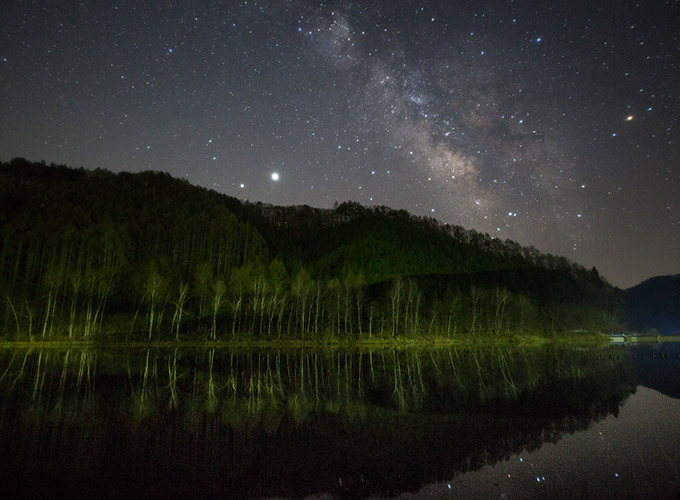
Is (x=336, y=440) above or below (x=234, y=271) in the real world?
below

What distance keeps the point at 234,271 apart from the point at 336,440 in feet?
246

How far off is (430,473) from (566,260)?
560 feet

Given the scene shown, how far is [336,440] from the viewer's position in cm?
1068

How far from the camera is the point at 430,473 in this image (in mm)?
8477

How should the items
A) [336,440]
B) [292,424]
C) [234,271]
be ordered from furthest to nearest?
[234,271]
[292,424]
[336,440]

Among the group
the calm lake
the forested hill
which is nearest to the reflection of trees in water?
the calm lake

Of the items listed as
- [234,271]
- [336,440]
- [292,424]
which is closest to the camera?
[336,440]

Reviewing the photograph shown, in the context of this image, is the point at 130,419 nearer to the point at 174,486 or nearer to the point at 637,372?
the point at 174,486

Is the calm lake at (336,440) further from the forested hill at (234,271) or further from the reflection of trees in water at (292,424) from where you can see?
the forested hill at (234,271)

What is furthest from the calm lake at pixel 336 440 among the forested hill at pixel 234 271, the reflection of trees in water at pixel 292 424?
the forested hill at pixel 234 271

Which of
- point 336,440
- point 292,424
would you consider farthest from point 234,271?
point 336,440

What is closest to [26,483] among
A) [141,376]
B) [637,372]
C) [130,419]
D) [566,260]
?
[130,419]

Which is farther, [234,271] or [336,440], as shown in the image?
[234,271]

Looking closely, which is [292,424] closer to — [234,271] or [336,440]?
[336,440]
